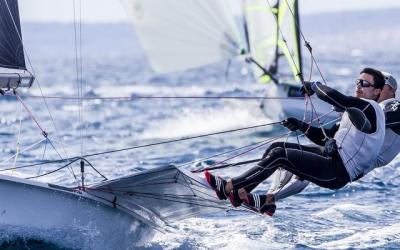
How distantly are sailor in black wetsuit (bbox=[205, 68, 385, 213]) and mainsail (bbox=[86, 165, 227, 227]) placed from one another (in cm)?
24

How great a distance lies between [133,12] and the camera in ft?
42.3

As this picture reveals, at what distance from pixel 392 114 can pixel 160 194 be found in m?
1.82

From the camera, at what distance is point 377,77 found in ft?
21.3

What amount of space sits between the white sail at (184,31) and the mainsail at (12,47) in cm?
584

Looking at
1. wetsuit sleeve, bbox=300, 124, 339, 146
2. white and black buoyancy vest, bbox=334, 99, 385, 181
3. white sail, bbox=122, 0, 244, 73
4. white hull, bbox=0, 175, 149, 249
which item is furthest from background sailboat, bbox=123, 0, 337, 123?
white hull, bbox=0, 175, 149, 249

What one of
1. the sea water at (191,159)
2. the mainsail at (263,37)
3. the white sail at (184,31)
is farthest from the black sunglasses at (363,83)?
the mainsail at (263,37)

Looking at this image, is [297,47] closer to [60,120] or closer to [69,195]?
[60,120]

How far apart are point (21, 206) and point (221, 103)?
13738 millimetres

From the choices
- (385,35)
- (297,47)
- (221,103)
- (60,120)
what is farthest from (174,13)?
(385,35)

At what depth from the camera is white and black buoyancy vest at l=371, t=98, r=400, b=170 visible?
21.3ft

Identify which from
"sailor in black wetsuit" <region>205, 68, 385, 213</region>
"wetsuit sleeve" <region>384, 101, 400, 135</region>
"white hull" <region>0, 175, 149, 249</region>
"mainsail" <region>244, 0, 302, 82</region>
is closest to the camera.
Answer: "white hull" <region>0, 175, 149, 249</region>

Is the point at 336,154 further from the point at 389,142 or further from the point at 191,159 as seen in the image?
the point at 191,159

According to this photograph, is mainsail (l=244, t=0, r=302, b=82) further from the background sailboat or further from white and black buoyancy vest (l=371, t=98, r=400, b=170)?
white and black buoyancy vest (l=371, t=98, r=400, b=170)

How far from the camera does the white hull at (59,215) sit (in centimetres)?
585
